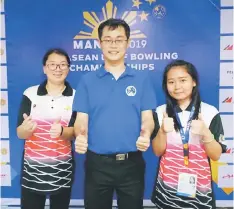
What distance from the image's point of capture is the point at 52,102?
2.51m

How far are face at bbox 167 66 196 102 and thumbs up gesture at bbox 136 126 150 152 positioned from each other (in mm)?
326

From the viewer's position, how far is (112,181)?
2197mm

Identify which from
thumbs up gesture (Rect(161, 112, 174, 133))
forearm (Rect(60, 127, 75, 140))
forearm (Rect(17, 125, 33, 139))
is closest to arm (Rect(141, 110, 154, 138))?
thumbs up gesture (Rect(161, 112, 174, 133))

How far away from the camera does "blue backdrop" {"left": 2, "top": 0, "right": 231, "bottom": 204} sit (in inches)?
124

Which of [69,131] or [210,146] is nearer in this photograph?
[210,146]

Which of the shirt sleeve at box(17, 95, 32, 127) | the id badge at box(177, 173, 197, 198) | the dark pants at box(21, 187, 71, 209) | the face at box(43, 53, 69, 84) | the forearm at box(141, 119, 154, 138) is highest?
the face at box(43, 53, 69, 84)

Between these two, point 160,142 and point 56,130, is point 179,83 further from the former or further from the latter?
point 56,130

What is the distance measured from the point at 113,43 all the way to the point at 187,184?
973 millimetres

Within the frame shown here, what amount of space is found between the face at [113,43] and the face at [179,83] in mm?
347

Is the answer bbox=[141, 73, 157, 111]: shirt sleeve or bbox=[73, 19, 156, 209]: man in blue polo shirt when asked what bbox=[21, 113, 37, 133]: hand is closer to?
bbox=[73, 19, 156, 209]: man in blue polo shirt

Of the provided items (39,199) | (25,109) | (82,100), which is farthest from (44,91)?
(39,199)

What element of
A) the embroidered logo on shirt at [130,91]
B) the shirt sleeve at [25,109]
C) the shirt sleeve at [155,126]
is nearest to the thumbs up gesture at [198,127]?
the shirt sleeve at [155,126]

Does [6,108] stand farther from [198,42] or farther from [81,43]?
[198,42]

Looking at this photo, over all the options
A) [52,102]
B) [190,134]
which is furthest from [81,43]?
[190,134]
